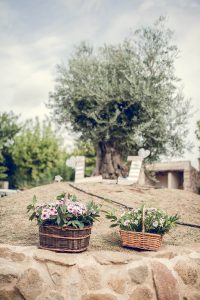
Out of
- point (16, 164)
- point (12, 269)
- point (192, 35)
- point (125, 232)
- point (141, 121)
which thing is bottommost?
point (12, 269)

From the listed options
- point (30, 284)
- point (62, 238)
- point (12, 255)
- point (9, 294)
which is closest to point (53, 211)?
point (62, 238)

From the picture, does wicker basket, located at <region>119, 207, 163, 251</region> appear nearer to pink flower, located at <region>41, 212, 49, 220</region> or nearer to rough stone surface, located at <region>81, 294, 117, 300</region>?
rough stone surface, located at <region>81, 294, 117, 300</region>

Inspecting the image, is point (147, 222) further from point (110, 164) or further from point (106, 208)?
point (110, 164)

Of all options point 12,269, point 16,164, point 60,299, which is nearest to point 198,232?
point 60,299

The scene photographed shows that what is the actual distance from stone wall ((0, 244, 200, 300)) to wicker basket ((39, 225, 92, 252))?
10cm

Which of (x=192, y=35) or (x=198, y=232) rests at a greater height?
(x=192, y=35)

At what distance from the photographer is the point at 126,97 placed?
1300 centimetres

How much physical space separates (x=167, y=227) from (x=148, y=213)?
1.50 feet

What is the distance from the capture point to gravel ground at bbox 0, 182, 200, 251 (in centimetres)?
631

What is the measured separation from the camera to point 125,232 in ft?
18.5

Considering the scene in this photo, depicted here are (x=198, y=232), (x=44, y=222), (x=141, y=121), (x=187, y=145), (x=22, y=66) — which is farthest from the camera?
(x=187, y=145)

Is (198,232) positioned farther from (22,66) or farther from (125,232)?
(22,66)

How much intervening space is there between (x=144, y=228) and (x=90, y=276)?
1.25 metres

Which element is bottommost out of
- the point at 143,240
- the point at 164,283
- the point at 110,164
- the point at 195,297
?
the point at 195,297
